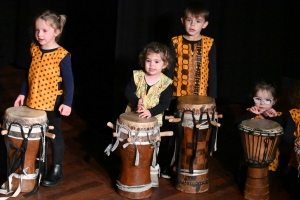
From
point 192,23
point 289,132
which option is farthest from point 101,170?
point 289,132

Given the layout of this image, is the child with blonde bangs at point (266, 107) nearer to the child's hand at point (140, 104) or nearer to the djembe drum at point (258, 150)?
the djembe drum at point (258, 150)

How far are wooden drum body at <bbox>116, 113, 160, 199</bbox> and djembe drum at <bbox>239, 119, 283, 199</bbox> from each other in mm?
579

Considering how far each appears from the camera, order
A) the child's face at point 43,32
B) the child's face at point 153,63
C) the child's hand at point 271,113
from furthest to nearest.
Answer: the child's hand at point 271,113, the child's face at point 153,63, the child's face at point 43,32

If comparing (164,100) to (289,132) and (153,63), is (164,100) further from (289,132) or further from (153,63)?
(289,132)

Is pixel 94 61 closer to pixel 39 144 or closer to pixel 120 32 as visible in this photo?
pixel 120 32

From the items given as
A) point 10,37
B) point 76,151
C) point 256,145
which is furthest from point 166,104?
point 10,37

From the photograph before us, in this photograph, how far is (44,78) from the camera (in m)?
4.11

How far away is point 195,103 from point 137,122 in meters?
0.44

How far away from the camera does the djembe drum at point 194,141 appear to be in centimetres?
418

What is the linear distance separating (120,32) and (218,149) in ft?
3.84

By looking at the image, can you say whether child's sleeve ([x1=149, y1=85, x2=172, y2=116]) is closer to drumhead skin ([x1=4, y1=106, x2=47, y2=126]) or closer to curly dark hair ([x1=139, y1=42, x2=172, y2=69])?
curly dark hair ([x1=139, y1=42, x2=172, y2=69])

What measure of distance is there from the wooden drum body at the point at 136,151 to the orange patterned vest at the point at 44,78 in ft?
1.54

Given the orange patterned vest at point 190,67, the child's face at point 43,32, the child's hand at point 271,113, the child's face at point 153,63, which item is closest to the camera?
the child's face at point 43,32

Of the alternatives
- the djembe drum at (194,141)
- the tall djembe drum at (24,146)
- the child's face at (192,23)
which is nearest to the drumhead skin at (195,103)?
the djembe drum at (194,141)
